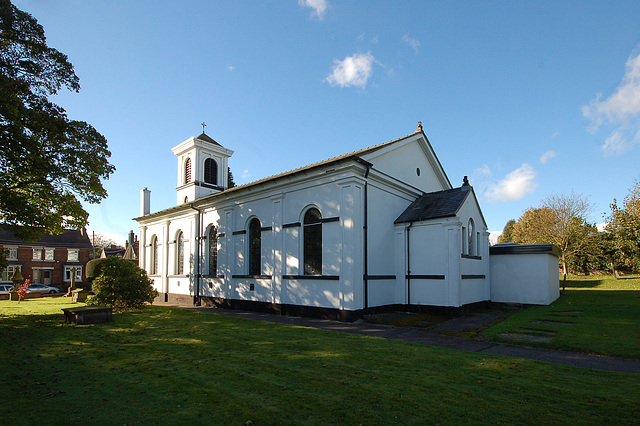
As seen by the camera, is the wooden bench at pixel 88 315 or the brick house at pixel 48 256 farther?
the brick house at pixel 48 256

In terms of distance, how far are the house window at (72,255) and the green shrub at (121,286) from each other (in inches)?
1665

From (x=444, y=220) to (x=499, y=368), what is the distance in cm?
886

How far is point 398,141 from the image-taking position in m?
17.9

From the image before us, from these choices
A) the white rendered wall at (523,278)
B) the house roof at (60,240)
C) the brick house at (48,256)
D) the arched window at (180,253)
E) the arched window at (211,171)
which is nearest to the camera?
the white rendered wall at (523,278)

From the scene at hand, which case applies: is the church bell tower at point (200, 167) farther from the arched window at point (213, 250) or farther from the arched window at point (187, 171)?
the arched window at point (213, 250)

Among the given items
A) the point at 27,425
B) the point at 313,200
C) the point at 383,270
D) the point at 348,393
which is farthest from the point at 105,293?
the point at 348,393

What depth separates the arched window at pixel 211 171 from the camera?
2705 centimetres

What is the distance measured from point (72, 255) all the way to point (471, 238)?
56.4 meters

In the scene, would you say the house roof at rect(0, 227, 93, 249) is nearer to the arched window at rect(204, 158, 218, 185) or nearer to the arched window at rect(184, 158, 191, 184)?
the arched window at rect(184, 158, 191, 184)

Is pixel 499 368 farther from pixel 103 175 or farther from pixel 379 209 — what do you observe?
pixel 103 175

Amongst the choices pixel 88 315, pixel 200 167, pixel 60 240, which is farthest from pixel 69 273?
pixel 88 315

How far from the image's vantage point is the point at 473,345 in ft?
32.8

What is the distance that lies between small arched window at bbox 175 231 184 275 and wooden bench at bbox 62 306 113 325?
10.9 metres

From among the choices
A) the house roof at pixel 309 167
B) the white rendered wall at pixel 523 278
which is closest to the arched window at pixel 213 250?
the house roof at pixel 309 167
